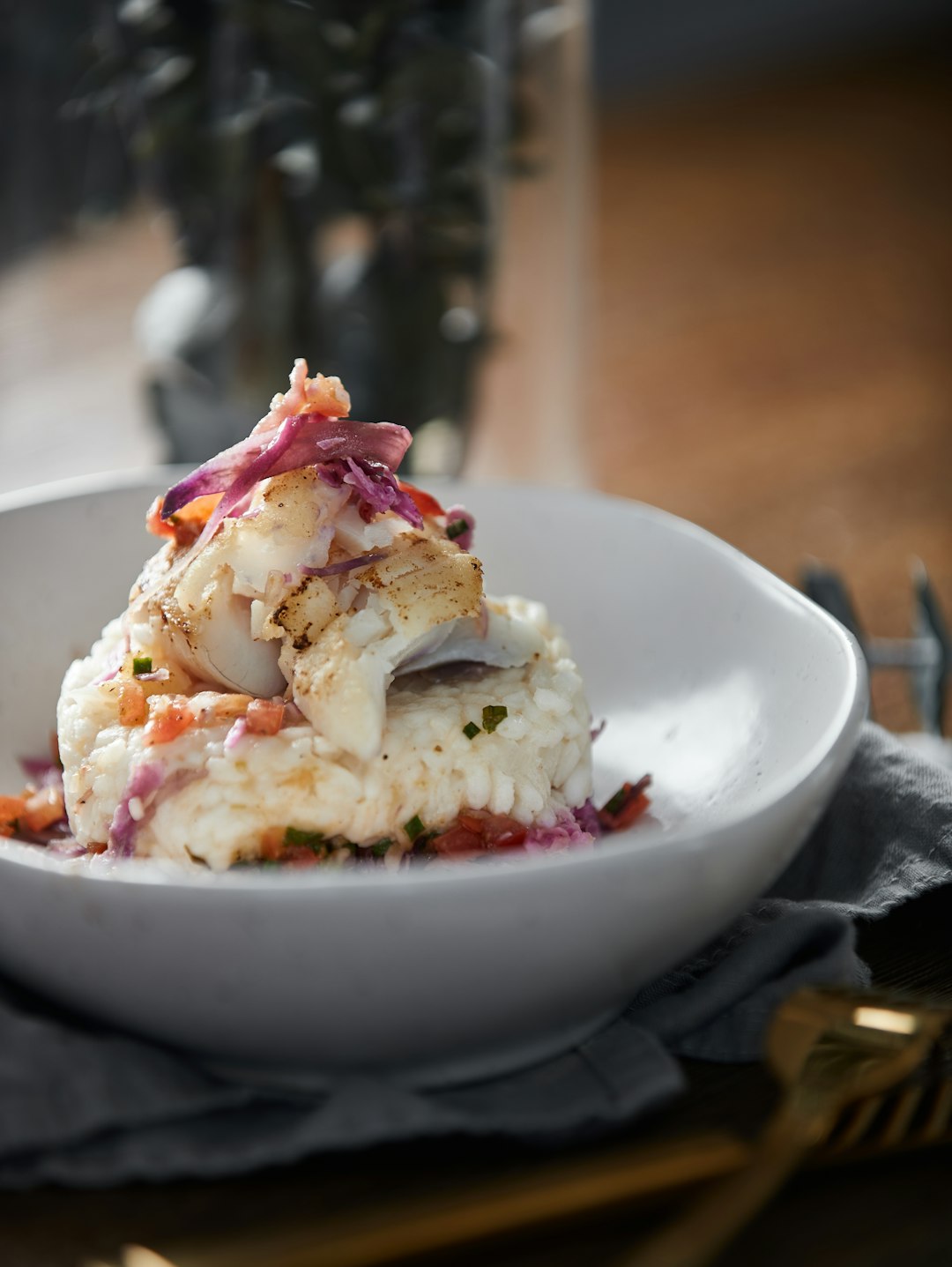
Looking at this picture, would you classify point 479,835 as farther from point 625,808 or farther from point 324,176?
point 324,176

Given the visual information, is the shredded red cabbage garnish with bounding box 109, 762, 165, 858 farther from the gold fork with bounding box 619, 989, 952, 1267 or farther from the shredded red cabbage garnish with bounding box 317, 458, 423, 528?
the gold fork with bounding box 619, 989, 952, 1267

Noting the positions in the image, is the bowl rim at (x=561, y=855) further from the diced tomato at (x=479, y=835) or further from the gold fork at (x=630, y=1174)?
the gold fork at (x=630, y=1174)

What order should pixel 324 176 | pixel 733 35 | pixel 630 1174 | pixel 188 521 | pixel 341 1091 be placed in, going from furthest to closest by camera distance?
pixel 733 35 < pixel 324 176 < pixel 188 521 < pixel 341 1091 < pixel 630 1174

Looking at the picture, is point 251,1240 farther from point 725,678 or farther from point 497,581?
point 497,581

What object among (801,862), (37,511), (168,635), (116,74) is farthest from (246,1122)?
(116,74)

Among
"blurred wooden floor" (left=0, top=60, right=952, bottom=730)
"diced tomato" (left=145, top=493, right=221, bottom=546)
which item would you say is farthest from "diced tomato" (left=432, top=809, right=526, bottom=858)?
→ "blurred wooden floor" (left=0, top=60, right=952, bottom=730)

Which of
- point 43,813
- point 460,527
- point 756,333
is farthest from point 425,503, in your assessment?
point 756,333
